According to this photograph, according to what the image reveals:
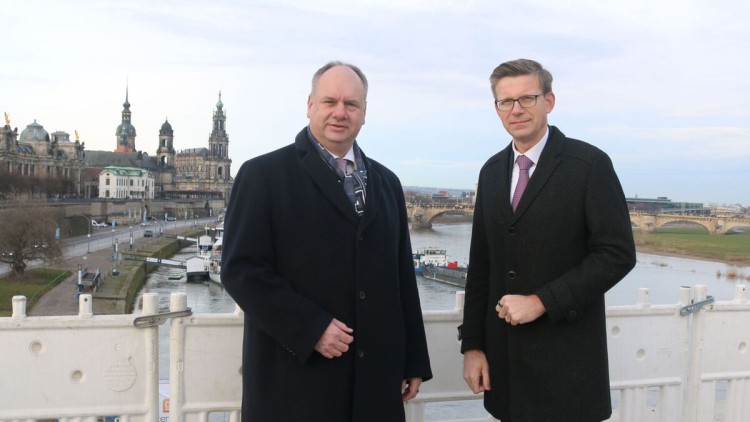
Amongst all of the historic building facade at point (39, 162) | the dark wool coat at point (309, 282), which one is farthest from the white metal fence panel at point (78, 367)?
the historic building facade at point (39, 162)

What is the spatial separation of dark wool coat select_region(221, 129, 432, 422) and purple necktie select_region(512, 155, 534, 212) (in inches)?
14.9

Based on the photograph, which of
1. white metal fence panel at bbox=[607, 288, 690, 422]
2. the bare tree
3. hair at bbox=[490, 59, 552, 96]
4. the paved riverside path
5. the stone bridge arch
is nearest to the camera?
hair at bbox=[490, 59, 552, 96]

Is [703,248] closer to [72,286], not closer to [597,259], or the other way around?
[72,286]

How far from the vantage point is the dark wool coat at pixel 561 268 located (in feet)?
5.51

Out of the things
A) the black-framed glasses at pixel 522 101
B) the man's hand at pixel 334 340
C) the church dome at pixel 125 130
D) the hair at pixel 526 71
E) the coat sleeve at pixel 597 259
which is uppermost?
the church dome at pixel 125 130

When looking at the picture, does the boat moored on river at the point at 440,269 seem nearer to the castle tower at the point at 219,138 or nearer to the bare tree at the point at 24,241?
the bare tree at the point at 24,241

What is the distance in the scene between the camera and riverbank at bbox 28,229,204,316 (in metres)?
15.7

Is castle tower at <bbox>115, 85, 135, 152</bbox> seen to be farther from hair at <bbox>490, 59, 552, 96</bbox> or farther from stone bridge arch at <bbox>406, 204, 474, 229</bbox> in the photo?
hair at <bbox>490, 59, 552, 96</bbox>

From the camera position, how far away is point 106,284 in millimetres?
19547

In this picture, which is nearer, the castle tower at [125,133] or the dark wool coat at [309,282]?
the dark wool coat at [309,282]

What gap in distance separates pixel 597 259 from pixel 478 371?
51 cm

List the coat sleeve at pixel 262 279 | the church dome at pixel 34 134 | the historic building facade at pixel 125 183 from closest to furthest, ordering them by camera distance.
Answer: the coat sleeve at pixel 262 279
the church dome at pixel 34 134
the historic building facade at pixel 125 183

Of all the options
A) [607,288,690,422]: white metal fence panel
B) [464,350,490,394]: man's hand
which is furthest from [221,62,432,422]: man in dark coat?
[607,288,690,422]: white metal fence panel

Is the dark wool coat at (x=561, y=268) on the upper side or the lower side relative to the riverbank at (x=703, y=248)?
upper
